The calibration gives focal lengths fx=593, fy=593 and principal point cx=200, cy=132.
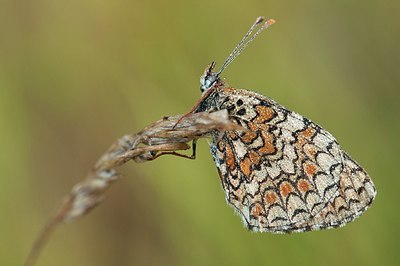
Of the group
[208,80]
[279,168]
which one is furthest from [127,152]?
[279,168]

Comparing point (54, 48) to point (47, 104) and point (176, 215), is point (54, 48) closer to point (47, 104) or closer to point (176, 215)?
point (47, 104)

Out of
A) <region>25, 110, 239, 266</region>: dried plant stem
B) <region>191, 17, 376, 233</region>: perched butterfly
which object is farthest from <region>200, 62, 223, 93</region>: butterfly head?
<region>25, 110, 239, 266</region>: dried plant stem

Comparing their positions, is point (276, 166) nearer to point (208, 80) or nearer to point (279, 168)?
point (279, 168)

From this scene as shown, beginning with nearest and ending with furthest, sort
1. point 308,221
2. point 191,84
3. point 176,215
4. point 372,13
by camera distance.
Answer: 1. point 308,221
2. point 176,215
3. point 191,84
4. point 372,13

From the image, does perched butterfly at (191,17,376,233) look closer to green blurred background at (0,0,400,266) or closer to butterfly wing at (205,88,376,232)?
butterfly wing at (205,88,376,232)

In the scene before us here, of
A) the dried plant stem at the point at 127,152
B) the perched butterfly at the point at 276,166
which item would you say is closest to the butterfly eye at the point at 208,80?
the perched butterfly at the point at 276,166

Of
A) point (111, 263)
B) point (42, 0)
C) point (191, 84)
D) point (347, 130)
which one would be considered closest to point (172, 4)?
point (191, 84)
